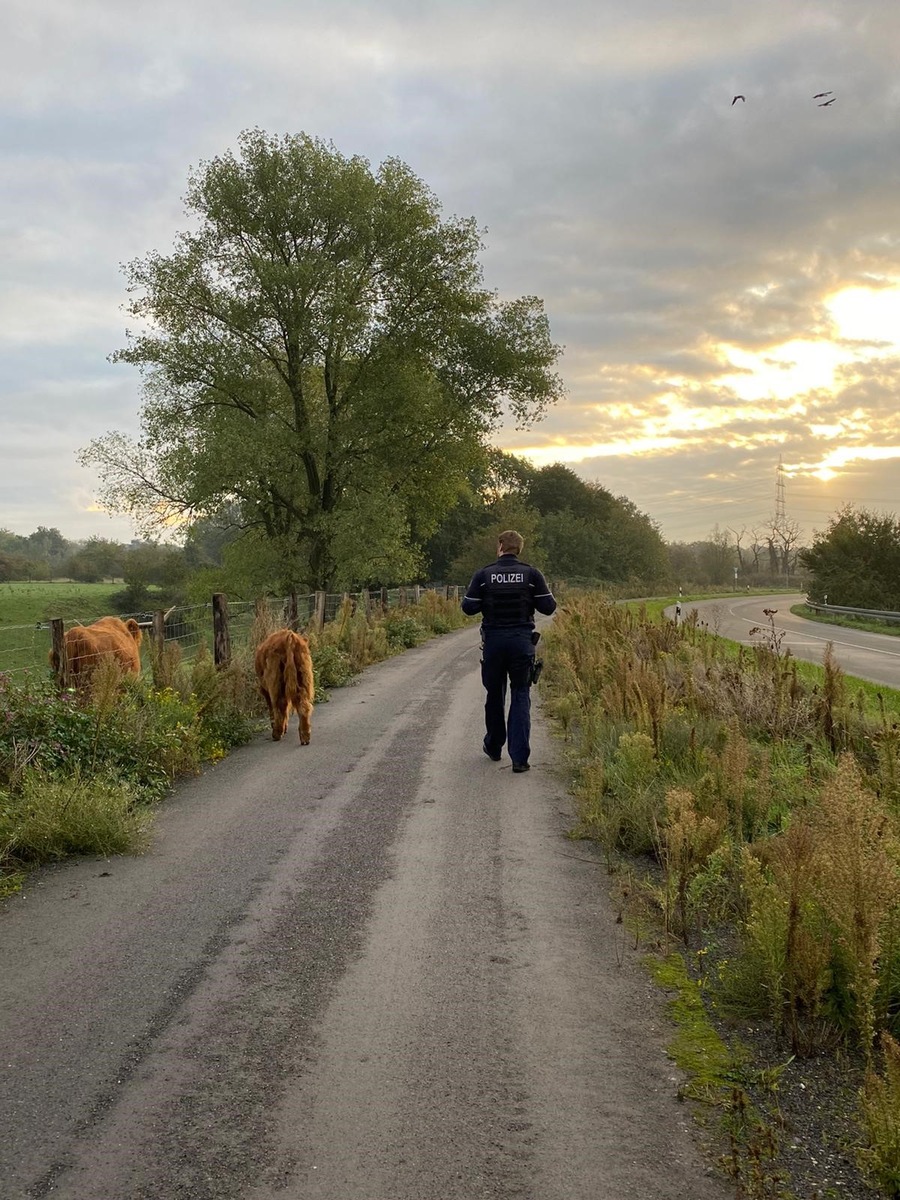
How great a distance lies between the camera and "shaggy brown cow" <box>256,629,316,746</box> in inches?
405

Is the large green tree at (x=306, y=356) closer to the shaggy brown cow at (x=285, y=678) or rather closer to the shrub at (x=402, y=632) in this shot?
the shrub at (x=402, y=632)

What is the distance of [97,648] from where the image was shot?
1015 cm

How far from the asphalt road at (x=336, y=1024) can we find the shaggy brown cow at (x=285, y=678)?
3265 mm

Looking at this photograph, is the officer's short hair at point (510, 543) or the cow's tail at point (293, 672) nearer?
the officer's short hair at point (510, 543)

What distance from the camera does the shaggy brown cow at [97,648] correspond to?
9.74m

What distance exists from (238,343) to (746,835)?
26.5 m

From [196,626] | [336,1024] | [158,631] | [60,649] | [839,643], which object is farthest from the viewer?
[839,643]

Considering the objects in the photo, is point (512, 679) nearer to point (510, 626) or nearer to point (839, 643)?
point (510, 626)

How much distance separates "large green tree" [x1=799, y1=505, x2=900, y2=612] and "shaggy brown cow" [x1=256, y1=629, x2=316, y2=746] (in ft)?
128

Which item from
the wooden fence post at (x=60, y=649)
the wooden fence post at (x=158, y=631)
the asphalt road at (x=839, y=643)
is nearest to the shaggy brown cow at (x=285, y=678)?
the wooden fence post at (x=158, y=631)

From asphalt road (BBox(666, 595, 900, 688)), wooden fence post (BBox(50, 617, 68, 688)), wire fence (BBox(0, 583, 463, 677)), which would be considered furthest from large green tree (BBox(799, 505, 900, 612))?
wooden fence post (BBox(50, 617, 68, 688))

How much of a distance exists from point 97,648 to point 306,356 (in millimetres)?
21536

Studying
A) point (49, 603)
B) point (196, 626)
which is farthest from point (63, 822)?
point (49, 603)

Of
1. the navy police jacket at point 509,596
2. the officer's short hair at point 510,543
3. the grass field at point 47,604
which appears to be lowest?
the grass field at point 47,604
